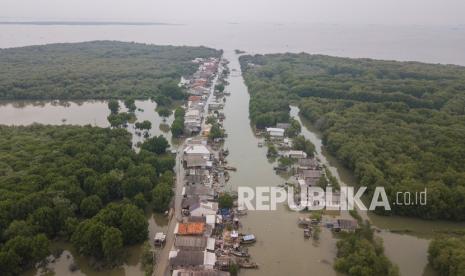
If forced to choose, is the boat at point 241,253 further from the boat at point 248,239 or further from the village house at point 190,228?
the village house at point 190,228

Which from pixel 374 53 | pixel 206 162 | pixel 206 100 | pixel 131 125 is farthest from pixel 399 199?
pixel 374 53

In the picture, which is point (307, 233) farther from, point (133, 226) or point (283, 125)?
point (283, 125)

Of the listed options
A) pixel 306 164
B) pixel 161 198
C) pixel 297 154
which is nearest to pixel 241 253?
pixel 161 198

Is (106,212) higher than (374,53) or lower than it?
lower

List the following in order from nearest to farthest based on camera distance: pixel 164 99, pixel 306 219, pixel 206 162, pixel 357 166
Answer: pixel 306 219 < pixel 357 166 < pixel 206 162 < pixel 164 99

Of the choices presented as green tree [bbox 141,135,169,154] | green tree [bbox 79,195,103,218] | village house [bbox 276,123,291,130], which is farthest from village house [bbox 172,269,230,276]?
village house [bbox 276,123,291,130]

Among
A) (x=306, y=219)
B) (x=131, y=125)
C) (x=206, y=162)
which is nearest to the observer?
(x=306, y=219)

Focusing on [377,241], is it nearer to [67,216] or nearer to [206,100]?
[67,216]

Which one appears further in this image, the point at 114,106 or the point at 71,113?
the point at 71,113

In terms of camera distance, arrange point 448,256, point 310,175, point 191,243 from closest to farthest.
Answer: point 448,256 → point 191,243 → point 310,175
